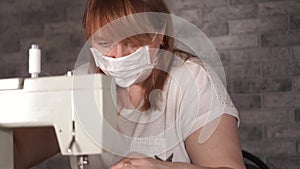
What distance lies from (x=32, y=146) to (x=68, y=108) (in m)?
0.35

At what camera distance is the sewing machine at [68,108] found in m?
1.08

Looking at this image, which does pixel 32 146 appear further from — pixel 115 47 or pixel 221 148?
pixel 221 148

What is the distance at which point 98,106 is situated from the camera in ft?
3.54

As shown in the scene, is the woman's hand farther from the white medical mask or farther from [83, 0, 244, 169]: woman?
the white medical mask

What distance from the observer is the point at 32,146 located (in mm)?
1398

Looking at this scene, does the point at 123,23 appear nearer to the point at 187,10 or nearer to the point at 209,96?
the point at 209,96

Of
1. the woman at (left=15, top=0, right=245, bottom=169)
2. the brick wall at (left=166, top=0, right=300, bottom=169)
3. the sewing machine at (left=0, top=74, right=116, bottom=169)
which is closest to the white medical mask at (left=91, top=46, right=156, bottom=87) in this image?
the woman at (left=15, top=0, right=245, bottom=169)

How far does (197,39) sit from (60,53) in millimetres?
676

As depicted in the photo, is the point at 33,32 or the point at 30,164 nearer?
the point at 30,164

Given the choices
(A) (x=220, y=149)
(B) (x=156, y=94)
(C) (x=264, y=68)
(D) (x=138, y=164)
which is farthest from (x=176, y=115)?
(C) (x=264, y=68)

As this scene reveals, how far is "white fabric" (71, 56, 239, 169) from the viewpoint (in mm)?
1297

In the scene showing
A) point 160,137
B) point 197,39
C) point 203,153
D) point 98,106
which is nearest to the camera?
point 98,106

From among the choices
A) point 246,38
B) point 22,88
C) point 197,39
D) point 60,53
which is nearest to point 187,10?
point 197,39

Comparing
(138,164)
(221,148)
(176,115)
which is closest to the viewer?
(138,164)
